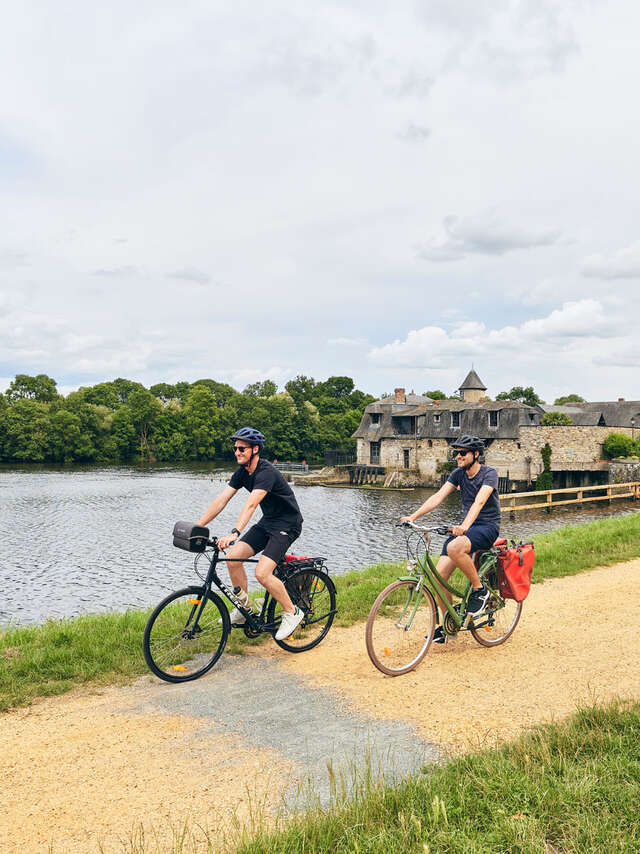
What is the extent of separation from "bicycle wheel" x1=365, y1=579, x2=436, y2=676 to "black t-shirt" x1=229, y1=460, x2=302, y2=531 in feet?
4.17

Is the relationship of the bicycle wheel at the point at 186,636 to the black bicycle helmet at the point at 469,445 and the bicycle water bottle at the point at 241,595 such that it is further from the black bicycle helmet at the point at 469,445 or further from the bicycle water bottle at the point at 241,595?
the black bicycle helmet at the point at 469,445

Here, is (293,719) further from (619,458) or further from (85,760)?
(619,458)

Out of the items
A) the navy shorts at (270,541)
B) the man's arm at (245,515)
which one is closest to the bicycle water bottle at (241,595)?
the navy shorts at (270,541)

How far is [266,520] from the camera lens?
21.7ft

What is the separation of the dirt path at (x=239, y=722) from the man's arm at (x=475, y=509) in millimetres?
1407

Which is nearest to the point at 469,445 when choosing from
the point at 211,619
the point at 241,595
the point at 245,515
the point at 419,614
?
the point at 419,614

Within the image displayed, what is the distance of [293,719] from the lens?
514 centimetres

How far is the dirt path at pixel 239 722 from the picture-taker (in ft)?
12.6

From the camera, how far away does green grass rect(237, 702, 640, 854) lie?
10.6 feet

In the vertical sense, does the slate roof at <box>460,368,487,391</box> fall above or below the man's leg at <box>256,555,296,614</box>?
above

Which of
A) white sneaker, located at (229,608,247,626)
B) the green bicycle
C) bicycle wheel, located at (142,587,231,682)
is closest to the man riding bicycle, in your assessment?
the green bicycle

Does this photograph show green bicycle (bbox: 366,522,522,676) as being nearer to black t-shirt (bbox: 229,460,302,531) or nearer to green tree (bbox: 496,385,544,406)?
black t-shirt (bbox: 229,460,302,531)

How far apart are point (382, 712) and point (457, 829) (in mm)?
1887

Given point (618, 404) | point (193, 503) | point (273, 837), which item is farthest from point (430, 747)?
point (618, 404)
